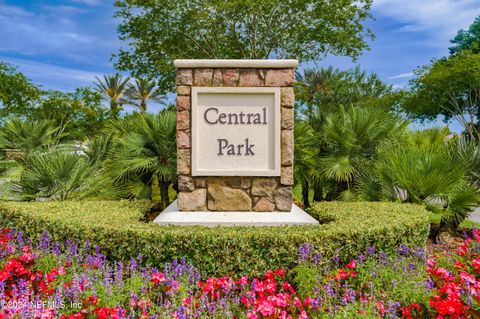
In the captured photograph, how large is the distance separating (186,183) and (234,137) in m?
0.87

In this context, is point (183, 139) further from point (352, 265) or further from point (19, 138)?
point (19, 138)

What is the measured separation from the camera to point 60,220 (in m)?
5.16

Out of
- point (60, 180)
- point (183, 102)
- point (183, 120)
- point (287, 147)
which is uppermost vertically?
point (183, 102)

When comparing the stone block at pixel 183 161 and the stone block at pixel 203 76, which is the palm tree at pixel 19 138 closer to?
the stone block at pixel 183 161

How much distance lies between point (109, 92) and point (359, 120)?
44432mm

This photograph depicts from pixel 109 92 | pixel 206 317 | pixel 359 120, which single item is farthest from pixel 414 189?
pixel 109 92

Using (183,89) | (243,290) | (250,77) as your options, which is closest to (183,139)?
(183,89)

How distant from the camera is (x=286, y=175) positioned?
19.0 feet

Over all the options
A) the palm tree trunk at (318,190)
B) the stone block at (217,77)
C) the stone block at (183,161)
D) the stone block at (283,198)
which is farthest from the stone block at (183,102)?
the palm tree trunk at (318,190)

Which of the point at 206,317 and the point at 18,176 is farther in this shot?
the point at 18,176

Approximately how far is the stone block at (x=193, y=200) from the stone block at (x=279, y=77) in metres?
1.65

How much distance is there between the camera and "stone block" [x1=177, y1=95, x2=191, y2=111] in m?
5.74

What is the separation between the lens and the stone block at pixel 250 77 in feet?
18.7

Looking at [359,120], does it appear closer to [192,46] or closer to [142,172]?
[142,172]
